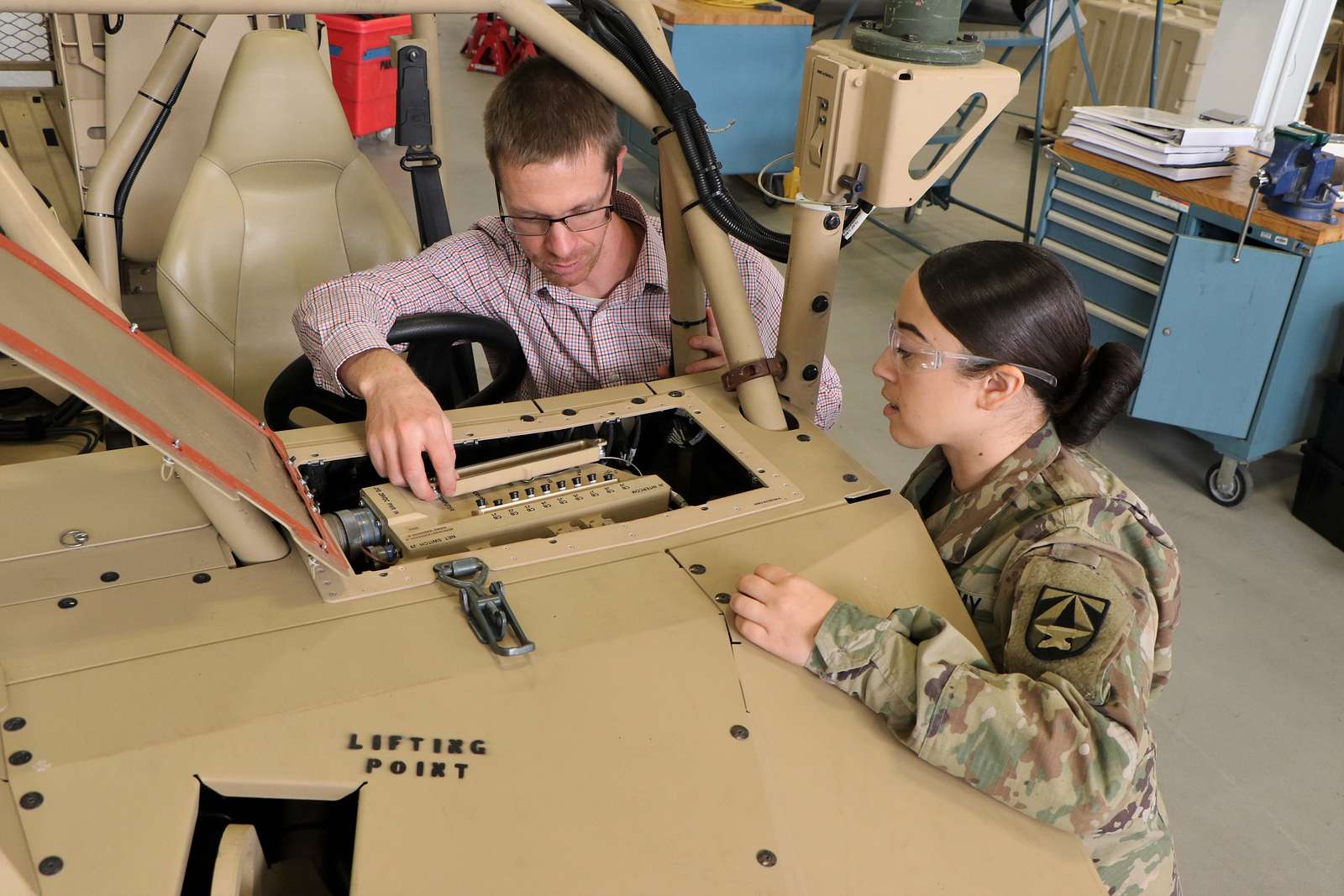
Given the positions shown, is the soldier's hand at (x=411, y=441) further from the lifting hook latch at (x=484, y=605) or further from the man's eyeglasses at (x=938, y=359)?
the man's eyeglasses at (x=938, y=359)

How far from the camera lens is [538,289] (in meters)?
1.85

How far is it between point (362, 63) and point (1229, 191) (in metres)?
3.39

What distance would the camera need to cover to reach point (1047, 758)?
0.98 meters

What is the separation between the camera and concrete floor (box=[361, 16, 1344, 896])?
7.04 feet

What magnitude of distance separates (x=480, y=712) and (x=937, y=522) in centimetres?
68

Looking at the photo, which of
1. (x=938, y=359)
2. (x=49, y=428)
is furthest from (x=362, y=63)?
(x=938, y=359)

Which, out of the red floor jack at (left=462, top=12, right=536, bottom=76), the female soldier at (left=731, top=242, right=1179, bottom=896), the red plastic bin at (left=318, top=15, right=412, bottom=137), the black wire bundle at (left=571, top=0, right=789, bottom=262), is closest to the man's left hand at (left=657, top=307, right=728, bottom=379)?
the black wire bundle at (left=571, top=0, right=789, bottom=262)

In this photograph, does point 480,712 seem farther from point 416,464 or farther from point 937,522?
point 937,522

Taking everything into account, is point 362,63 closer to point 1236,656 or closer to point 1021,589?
point 1236,656

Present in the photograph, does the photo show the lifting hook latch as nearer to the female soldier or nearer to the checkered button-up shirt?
the female soldier

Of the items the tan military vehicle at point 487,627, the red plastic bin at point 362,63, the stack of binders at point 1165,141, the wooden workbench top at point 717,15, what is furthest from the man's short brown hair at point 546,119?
the red plastic bin at point 362,63

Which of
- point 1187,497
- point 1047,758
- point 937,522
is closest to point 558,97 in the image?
point 937,522

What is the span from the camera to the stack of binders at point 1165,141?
3.14m

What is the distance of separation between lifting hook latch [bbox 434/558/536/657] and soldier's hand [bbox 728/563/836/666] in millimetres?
210
